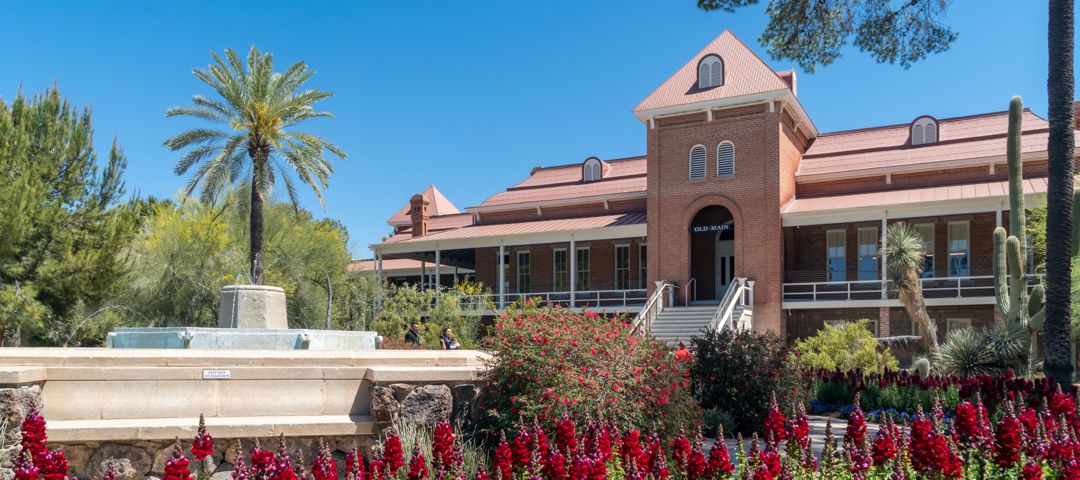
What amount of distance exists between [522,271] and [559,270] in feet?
6.27

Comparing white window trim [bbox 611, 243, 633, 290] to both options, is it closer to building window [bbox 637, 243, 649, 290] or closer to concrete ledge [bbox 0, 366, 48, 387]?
building window [bbox 637, 243, 649, 290]

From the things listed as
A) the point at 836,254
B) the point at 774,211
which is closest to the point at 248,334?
the point at 774,211

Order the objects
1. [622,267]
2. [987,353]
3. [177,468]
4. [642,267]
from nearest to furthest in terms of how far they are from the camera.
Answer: [177,468]
[987,353]
[642,267]
[622,267]

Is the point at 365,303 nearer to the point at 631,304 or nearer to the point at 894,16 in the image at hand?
the point at 631,304

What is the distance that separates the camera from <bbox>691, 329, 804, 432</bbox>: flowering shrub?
1270cm

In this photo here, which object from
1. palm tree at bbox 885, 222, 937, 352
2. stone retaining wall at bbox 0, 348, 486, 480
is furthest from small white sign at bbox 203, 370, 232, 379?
palm tree at bbox 885, 222, 937, 352

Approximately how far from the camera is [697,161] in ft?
100

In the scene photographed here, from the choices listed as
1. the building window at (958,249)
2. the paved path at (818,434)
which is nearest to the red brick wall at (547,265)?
the building window at (958,249)

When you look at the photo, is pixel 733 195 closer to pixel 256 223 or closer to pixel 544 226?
pixel 544 226

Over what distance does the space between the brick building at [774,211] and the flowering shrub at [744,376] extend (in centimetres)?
1263

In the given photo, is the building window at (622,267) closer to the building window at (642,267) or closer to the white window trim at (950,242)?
the building window at (642,267)

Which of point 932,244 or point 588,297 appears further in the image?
point 588,297

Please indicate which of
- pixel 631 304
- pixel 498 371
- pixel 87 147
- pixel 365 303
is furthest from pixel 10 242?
pixel 498 371

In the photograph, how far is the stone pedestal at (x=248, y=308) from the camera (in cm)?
1277
